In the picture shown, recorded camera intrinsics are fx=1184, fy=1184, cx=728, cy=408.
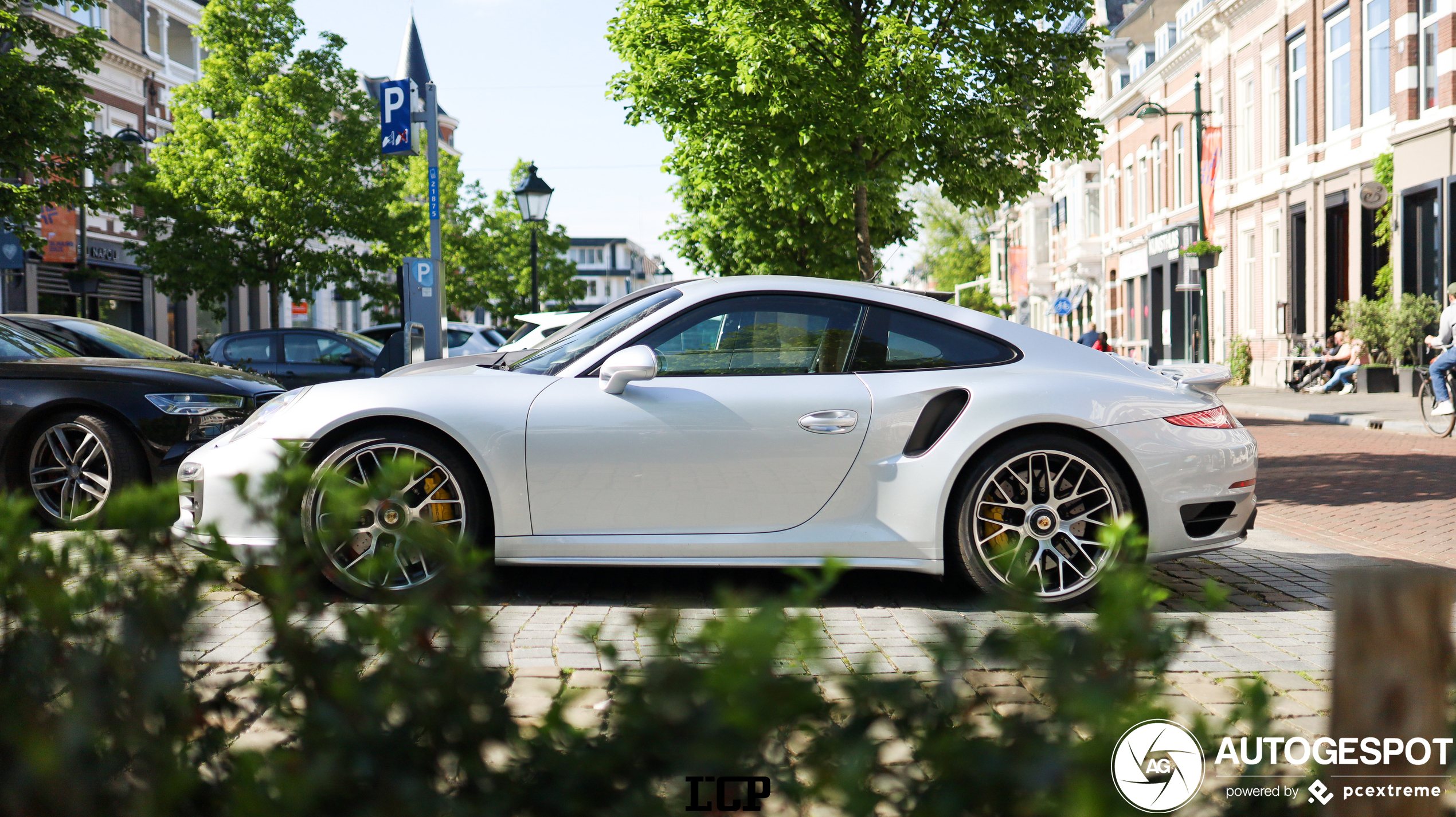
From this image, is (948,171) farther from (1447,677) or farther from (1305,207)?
(1305,207)

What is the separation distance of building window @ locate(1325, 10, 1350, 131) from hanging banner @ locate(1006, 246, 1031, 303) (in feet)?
97.4

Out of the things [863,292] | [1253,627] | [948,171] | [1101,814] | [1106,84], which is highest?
[1106,84]

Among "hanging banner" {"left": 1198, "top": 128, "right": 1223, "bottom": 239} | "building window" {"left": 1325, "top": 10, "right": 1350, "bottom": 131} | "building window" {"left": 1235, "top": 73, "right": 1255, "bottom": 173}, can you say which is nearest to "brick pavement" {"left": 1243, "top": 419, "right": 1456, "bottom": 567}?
"building window" {"left": 1325, "top": 10, "right": 1350, "bottom": 131}

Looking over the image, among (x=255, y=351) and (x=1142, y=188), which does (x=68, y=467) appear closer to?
(x=255, y=351)

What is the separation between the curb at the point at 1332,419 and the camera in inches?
584

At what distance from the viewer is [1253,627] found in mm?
4426

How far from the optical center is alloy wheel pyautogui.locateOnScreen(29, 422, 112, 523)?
6.78 metres

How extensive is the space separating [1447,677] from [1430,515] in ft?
23.7

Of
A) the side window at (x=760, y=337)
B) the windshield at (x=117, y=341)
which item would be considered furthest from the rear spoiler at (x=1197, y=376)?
the windshield at (x=117, y=341)

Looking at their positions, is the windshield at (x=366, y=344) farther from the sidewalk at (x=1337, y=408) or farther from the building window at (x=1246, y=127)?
the building window at (x=1246, y=127)

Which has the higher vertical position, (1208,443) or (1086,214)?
(1086,214)

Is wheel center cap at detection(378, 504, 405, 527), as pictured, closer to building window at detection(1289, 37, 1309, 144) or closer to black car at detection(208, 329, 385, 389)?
black car at detection(208, 329, 385, 389)

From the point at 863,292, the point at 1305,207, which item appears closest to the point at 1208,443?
the point at 863,292

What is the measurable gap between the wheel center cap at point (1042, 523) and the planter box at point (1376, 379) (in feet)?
67.5
